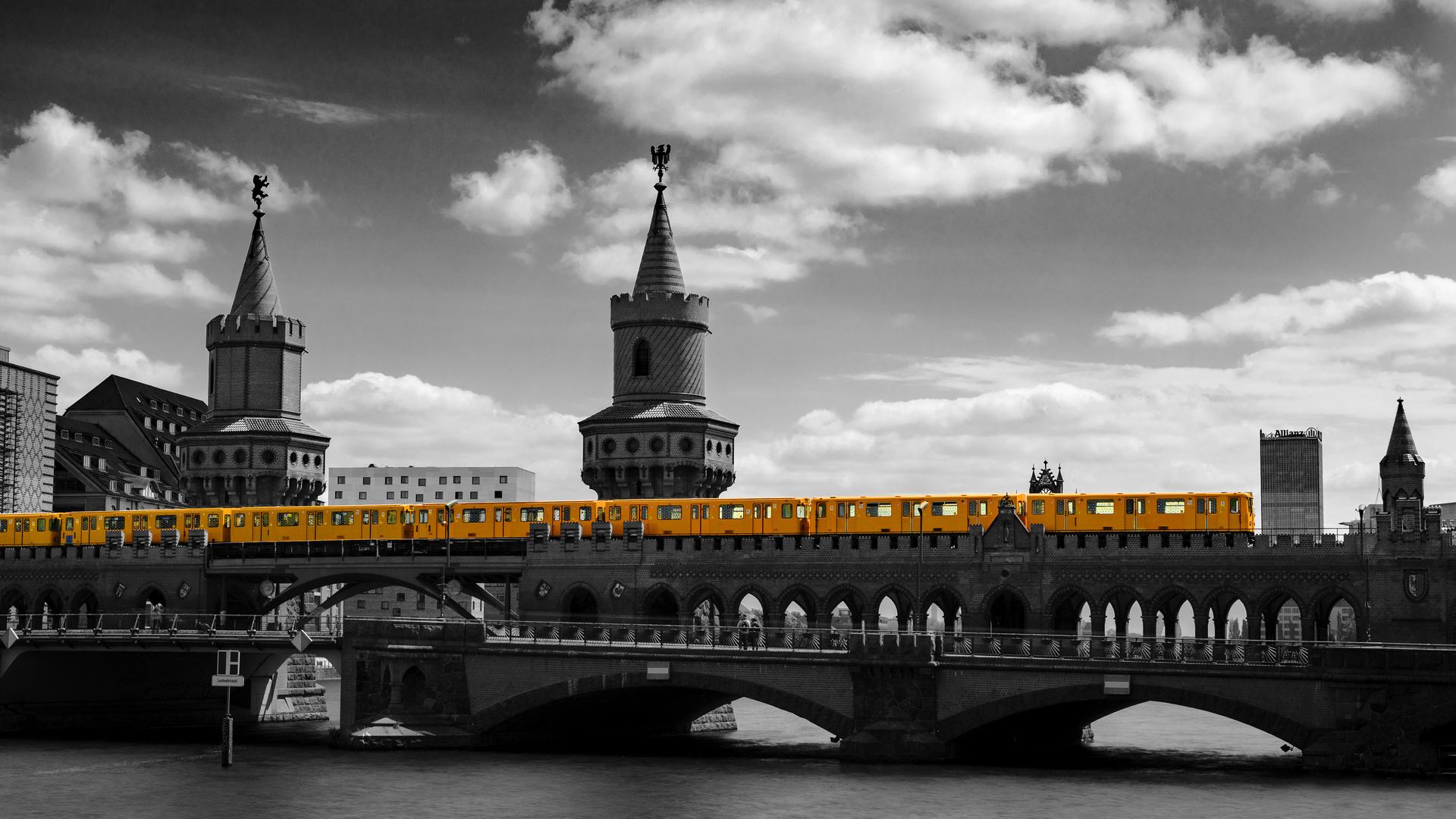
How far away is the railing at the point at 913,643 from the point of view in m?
65.5

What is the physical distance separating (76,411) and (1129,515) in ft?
379

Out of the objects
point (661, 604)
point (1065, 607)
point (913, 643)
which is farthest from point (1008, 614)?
point (913, 643)

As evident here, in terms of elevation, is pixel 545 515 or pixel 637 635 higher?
pixel 545 515

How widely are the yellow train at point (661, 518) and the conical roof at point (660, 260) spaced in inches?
799

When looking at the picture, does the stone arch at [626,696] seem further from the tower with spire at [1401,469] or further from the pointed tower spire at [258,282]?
the pointed tower spire at [258,282]

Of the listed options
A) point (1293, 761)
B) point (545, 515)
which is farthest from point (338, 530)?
point (1293, 761)

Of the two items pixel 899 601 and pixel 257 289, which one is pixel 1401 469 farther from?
pixel 257 289

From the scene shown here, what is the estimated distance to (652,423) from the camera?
114 meters

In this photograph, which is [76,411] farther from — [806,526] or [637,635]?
[637,635]

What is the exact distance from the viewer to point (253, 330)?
414ft

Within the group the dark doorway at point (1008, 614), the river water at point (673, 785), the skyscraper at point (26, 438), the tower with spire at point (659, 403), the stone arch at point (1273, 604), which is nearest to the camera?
the river water at point (673, 785)

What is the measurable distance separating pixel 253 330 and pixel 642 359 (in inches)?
1128

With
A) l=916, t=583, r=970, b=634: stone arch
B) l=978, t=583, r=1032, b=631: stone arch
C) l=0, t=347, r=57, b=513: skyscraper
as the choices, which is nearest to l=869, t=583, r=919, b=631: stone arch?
l=916, t=583, r=970, b=634: stone arch

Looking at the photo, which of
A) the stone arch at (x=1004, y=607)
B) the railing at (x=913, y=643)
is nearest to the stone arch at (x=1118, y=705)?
the railing at (x=913, y=643)
